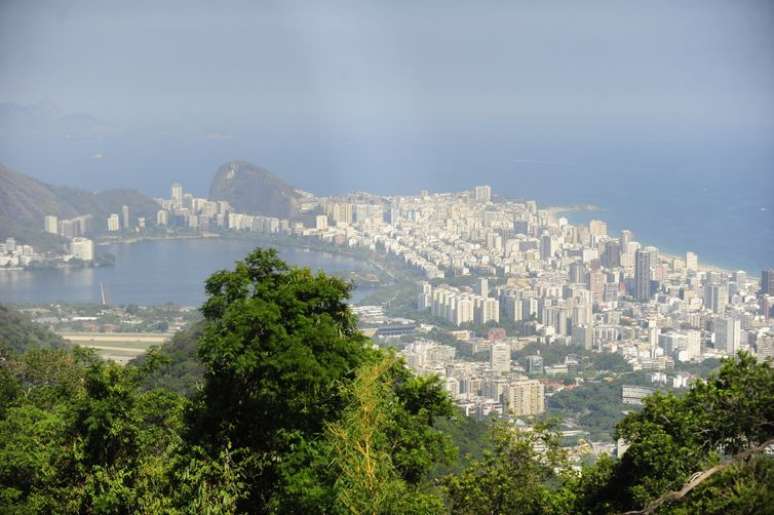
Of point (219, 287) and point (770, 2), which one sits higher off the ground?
point (770, 2)

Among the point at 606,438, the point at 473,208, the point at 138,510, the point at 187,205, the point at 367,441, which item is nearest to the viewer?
the point at 367,441

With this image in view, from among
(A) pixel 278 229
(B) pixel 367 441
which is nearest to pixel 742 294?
(A) pixel 278 229

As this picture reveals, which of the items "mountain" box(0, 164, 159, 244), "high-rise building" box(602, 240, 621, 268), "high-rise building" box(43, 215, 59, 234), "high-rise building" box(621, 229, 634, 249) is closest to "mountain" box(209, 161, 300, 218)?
"mountain" box(0, 164, 159, 244)

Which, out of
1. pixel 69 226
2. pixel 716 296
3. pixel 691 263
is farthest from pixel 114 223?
pixel 716 296

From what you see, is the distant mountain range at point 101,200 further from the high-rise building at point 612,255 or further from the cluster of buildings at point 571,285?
the high-rise building at point 612,255

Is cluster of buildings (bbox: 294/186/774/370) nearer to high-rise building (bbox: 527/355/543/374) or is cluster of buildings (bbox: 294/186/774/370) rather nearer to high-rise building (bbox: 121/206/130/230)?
high-rise building (bbox: 527/355/543/374)

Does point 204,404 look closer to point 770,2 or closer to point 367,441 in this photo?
point 367,441

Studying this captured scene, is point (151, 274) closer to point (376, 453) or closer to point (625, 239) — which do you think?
point (625, 239)
